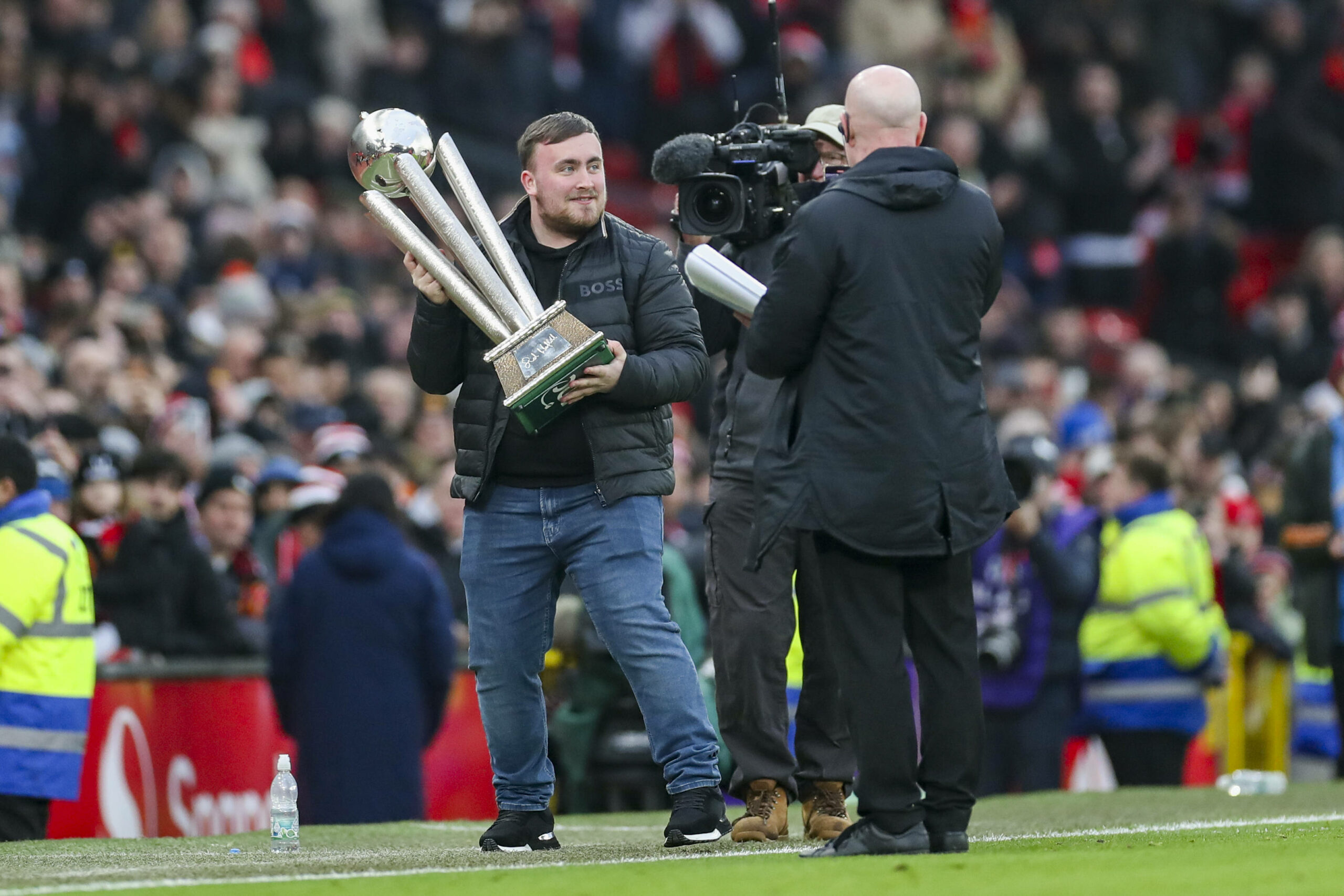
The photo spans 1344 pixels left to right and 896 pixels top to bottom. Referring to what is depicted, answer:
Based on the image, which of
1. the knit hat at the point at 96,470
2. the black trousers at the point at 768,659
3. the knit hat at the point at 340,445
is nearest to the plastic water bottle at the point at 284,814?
the black trousers at the point at 768,659

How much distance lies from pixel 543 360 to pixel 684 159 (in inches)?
46.8

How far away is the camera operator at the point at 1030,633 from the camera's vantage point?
11.1 metres

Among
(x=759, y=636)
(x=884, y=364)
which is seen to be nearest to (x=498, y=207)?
(x=759, y=636)

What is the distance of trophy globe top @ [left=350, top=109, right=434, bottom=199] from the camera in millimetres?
6918

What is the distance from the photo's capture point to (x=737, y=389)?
24.9 feet

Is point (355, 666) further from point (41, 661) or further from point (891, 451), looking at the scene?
point (891, 451)

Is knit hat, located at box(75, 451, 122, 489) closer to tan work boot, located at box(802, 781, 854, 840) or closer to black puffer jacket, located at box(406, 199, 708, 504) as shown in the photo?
black puffer jacket, located at box(406, 199, 708, 504)

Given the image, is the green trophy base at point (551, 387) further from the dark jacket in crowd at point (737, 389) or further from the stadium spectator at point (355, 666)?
the stadium spectator at point (355, 666)

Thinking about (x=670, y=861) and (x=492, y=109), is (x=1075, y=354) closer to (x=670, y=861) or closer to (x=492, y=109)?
(x=492, y=109)

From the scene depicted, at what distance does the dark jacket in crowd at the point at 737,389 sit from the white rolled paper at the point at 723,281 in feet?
2.11


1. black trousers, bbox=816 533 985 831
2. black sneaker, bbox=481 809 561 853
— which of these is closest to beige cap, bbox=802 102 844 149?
black trousers, bbox=816 533 985 831

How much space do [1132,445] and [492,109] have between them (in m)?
8.30

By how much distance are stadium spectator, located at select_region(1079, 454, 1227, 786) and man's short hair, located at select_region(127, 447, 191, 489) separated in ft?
14.8

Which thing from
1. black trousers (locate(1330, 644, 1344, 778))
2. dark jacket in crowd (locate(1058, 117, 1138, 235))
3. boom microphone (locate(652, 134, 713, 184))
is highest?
dark jacket in crowd (locate(1058, 117, 1138, 235))
